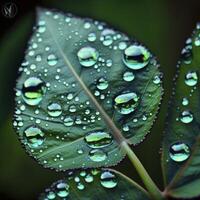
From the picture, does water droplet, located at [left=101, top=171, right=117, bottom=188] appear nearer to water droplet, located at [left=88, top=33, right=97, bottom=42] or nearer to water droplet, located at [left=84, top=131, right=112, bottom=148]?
water droplet, located at [left=84, top=131, right=112, bottom=148]

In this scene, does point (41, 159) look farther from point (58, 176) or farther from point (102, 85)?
point (58, 176)

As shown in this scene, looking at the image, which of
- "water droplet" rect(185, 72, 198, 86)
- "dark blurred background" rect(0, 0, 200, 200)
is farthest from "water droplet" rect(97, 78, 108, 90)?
"dark blurred background" rect(0, 0, 200, 200)

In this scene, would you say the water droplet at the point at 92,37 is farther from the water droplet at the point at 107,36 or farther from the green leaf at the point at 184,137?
the green leaf at the point at 184,137

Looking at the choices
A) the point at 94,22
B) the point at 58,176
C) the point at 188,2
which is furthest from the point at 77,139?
the point at 188,2

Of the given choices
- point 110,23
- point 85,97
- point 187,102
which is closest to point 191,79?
point 187,102

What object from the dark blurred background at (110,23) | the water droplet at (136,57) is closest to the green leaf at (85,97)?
the water droplet at (136,57)

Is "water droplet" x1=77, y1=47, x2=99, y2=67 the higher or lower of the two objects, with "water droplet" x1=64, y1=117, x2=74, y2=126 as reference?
higher

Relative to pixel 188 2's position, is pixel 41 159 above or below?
below
